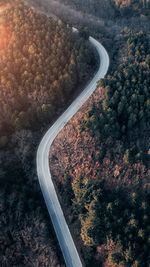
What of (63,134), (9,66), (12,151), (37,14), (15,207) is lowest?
(15,207)

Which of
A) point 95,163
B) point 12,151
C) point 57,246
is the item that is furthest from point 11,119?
point 57,246

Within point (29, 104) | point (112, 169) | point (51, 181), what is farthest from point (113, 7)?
point (51, 181)

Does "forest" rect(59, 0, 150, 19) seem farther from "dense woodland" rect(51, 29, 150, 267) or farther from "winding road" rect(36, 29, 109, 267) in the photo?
"dense woodland" rect(51, 29, 150, 267)

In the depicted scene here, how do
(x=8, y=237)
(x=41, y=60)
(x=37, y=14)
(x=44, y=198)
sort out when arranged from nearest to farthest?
1. (x=8, y=237)
2. (x=44, y=198)
3. (x=41, y=60)
4. (x=37, y=14)

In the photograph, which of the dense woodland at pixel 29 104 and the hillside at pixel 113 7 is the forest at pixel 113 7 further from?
the dense woodland at pixel 29 104

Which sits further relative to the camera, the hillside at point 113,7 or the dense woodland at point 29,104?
the hillside at point 113,7

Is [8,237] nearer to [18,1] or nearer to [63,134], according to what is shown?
[63,134]

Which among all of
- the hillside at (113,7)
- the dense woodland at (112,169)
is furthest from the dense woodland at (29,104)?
the hillside at (113,7)
